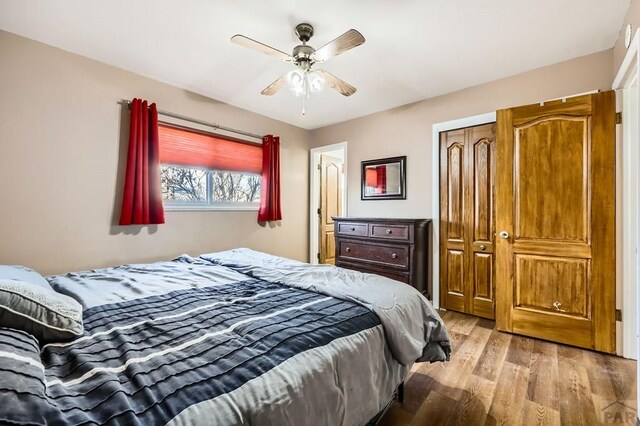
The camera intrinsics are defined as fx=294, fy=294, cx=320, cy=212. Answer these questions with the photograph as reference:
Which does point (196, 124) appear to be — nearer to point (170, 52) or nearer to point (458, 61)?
point (170, 52)

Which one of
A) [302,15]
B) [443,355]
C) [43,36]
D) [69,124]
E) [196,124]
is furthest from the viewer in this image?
[196,124]

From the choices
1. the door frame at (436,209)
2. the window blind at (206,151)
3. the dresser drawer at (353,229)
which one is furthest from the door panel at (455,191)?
the window blind at (206,151)

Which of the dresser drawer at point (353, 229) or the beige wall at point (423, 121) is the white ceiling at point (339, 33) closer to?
the beige wall at point (423, 121)

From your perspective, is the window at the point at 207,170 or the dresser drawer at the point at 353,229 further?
the dresser drawer at the point at 353,229

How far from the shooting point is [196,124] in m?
3.37

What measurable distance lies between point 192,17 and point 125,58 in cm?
100

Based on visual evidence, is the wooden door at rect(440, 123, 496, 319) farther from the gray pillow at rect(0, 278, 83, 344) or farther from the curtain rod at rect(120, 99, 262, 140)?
the gray pillow at rect(0, 278, 83, 344)

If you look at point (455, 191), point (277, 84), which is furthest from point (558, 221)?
point (277, 84)

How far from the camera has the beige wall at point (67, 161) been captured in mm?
2293

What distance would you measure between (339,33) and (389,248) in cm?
225

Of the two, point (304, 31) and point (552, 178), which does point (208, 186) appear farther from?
point (552, 178)

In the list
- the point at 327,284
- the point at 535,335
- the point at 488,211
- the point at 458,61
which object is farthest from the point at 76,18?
the point at 535,335

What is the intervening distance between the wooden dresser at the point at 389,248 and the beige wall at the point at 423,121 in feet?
1.38

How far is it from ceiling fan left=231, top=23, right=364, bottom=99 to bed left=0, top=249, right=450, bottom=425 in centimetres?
150
